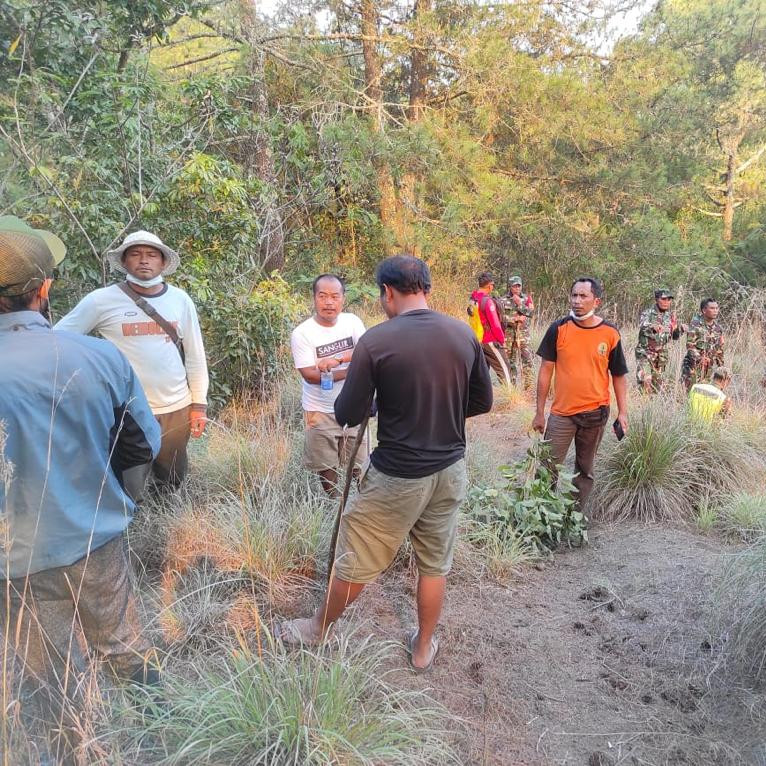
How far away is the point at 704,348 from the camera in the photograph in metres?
7.04

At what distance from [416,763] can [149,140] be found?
17.7 ft

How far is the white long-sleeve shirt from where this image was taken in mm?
3273

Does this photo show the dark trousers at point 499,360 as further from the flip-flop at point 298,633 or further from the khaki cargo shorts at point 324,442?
the flip-flop at point 298,633

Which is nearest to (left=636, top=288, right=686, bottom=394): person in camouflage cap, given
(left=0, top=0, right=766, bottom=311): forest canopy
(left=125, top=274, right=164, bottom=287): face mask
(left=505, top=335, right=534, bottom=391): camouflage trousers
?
(left=505, top=335, right=534, bottom=391): camouflage trousers

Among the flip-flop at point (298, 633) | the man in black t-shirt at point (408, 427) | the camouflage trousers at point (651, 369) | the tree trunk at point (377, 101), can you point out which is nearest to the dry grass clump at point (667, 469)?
the camouflage trousers at point (651, 369)

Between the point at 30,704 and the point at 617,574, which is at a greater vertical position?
the point at 30,704

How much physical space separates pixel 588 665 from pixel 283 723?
1.74 meters

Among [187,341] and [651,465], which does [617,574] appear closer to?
[651,465]

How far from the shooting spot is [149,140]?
5.44 m

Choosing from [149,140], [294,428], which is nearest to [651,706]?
[294,428]

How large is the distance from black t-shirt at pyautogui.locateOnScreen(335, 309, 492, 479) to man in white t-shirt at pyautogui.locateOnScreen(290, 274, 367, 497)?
4.45ft

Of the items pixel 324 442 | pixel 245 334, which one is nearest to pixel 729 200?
pixel 245 334

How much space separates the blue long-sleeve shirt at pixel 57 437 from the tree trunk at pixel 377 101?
28.8ft

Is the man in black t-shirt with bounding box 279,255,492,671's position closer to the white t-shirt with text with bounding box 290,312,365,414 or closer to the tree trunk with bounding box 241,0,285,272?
the white t-shirt with text with bounding box 290,312,365,414
